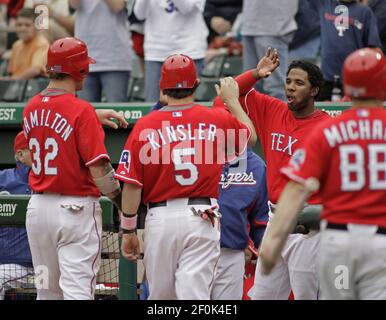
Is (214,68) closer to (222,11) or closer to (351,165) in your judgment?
(222,11)

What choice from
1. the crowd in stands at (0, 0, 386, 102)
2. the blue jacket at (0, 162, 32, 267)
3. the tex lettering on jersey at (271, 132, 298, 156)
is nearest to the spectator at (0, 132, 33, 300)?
the blue jacket at (0, 162, 32, 267)

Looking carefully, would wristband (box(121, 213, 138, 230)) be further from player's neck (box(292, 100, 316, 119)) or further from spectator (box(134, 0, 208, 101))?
spectator (box(134, 0, 208, 101))

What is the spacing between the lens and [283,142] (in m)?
7.39

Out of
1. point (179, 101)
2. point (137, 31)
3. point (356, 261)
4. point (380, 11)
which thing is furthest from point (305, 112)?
point (137, 31)

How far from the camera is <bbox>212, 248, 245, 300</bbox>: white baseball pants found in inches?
298

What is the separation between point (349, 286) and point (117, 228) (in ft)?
8.91

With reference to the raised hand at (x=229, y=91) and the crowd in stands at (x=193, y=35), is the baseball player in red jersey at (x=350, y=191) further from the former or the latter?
the crowd in stands at (x=193, y=35)

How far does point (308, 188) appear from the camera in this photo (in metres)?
5.43

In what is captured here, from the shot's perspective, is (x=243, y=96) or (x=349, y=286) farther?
(x=243, y=96)

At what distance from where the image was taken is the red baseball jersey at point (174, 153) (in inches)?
264

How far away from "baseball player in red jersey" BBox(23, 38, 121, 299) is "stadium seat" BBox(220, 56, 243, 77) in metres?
4.49

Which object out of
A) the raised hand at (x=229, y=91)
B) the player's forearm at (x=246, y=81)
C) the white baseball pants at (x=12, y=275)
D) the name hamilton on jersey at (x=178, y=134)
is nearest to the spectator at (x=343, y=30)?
the player's forearm at (x=246, y=81)
